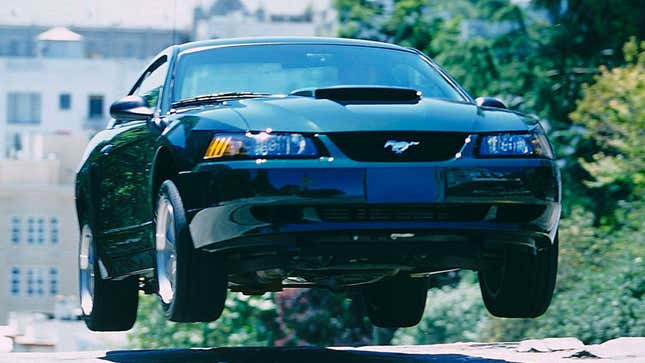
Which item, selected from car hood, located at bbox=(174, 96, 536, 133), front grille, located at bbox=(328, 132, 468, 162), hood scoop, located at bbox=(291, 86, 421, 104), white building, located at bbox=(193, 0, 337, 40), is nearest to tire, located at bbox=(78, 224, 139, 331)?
car hood, located at bbox=(174, 96, 536, 133)

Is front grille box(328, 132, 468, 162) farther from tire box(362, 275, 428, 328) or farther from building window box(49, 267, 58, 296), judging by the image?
building window box(49, 267, 58, 296)

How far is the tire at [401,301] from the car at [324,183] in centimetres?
176

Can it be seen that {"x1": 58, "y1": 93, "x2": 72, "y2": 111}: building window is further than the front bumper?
Yes

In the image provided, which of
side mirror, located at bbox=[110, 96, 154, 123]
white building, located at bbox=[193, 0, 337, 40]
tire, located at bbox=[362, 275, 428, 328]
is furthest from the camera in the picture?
white building, located at bbox=[193, 0, 337, 40]

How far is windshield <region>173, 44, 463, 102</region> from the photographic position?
30.3 ft

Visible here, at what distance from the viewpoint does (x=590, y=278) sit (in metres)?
24.2

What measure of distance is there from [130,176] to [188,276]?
1321 millimetres

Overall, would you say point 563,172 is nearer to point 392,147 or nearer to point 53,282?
point 392,147

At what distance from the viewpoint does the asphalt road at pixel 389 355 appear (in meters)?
10.0

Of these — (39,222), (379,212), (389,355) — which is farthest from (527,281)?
(39,222)

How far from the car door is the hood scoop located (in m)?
0.82

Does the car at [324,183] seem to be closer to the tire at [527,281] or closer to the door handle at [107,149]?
the tire at [527,281]

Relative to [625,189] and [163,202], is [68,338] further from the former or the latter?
[163,202]

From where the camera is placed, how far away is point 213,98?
29.8 feet
